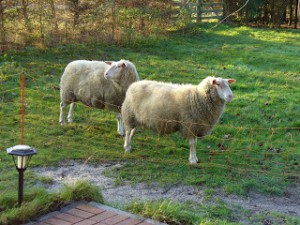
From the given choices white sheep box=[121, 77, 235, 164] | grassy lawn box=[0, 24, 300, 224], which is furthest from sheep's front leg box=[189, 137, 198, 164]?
grassy lawn box=[0, 24, 300, 224]

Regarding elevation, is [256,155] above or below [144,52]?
below

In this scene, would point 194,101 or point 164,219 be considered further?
point 194,101

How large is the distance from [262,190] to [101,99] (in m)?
3.59

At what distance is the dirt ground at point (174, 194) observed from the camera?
576cm

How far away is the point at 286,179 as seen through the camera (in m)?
6.71

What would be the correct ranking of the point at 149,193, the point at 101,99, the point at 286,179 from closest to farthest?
the point at 149,193 → the point at 286,179 → the point at 101,99

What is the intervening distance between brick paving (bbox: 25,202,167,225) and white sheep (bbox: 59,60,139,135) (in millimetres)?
3828

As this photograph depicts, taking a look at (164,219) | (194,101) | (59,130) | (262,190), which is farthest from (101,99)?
(164,219)

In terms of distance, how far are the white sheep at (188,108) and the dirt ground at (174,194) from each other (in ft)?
3.89

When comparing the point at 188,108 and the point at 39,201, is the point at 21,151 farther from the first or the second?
the point at 188,108

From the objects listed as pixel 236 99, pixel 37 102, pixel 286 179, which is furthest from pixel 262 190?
pixel 37 102

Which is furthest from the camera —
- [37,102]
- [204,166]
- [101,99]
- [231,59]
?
[231,59]

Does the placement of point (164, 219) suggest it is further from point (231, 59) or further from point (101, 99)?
point (231, 59)

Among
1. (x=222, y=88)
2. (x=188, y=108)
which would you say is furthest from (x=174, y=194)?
(x=222, y=88)
